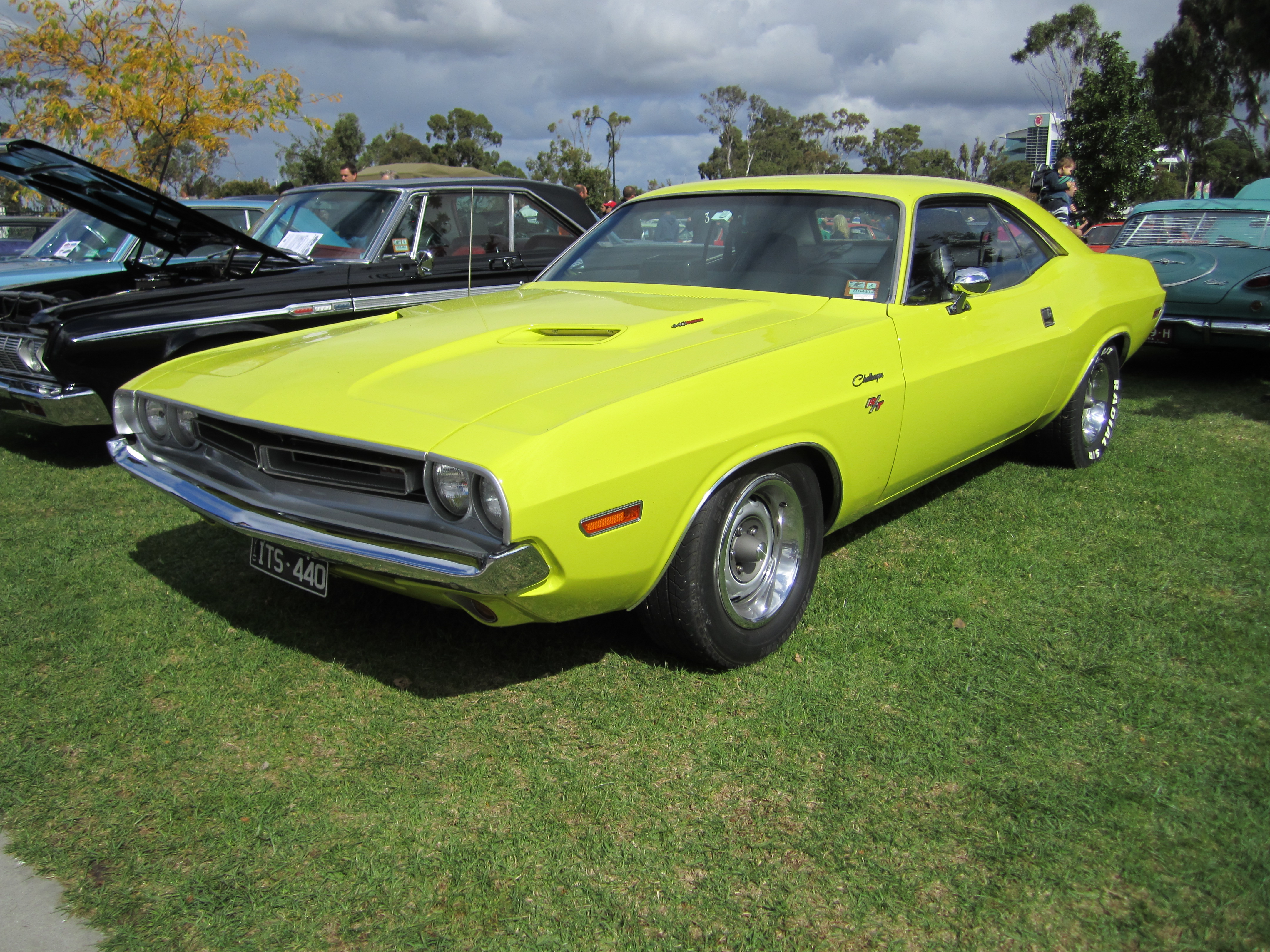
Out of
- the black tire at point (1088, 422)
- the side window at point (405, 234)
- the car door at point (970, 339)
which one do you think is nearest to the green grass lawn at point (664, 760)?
the car door at point (970, 339)

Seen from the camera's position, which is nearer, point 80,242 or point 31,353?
point 31,353

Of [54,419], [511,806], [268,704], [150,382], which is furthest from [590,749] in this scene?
[54,419]

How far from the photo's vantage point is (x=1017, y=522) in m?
3.97

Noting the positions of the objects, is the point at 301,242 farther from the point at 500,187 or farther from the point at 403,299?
the point at 500,187

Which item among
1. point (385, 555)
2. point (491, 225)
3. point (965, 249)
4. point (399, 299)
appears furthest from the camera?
point (491, 225)

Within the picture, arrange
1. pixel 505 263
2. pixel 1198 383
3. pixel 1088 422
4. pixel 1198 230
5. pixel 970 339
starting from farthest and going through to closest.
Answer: pixel 1198 230
pixel 1198 383
pixel 505 263
pixel 1088 422
pixel 970 339

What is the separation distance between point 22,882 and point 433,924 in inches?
37.3

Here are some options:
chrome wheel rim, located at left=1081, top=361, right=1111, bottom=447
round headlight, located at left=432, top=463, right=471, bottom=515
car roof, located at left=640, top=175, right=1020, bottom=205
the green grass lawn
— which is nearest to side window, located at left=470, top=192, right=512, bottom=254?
car roof, located at left=640, top=175, right=1020, bottom=205

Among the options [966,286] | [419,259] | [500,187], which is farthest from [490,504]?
[500,187]

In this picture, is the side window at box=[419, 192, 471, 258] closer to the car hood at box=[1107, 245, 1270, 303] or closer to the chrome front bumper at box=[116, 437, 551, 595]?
the chrome front bumper at box=[116, 437, 551, 595]

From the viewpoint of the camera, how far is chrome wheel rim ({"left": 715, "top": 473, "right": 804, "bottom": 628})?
2.71 metres

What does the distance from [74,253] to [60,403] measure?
3633mm

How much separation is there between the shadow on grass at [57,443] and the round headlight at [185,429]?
9.31 ft

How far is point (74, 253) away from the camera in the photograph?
773 cm
